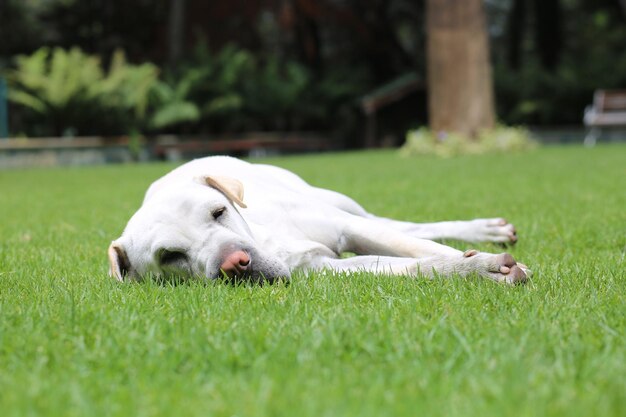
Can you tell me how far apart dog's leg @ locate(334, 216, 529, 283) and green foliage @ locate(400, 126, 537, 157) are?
47.9 ft

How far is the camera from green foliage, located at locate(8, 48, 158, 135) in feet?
70.2

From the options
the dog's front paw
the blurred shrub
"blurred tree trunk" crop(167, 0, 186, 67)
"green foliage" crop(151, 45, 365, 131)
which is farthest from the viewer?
"blurred tree trunk" crop(167, 0, 186, 67)

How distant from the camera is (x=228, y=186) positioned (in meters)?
3.99

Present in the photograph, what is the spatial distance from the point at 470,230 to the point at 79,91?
18.4 meters

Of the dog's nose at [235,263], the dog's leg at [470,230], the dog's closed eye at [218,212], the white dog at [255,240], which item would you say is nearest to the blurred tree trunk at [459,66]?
the dog's leg at [470,230]

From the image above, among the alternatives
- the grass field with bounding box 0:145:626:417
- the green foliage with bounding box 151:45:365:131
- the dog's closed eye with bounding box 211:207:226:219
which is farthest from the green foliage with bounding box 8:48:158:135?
the dog's closed eye with bounding box 211:207:226:219

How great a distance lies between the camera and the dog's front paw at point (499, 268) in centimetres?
342

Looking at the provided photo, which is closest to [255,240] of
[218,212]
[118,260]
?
[218,212]

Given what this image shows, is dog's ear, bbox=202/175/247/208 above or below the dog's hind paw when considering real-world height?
above

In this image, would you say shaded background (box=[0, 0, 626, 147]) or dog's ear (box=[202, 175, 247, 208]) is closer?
dog's ear (box=[202, 175, 247, 208])

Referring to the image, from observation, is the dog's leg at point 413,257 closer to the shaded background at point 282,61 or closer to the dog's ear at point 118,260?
the dog's ear at point 118,260

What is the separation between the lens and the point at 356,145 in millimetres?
28844

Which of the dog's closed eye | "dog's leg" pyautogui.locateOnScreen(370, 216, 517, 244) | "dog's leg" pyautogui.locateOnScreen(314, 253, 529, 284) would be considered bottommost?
"dog's leg" pyautogui.locateOnScreen(370, 216, 517, 244)

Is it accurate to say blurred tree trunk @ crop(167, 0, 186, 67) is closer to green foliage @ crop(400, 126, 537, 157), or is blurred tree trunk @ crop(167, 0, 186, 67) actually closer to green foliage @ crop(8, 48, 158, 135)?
green foliage @ crop(8, 48, 158, 135)
